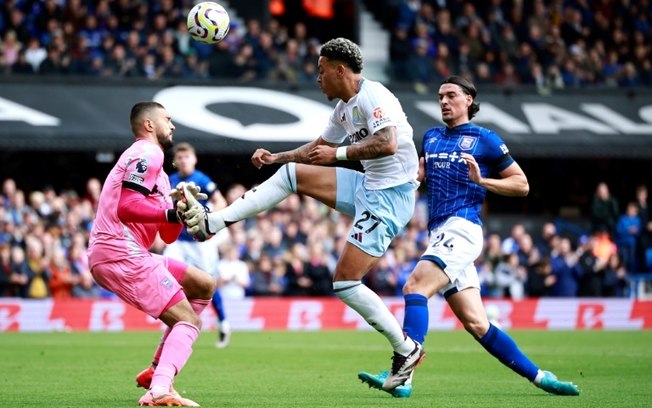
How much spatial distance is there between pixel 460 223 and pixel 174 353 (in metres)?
2.64

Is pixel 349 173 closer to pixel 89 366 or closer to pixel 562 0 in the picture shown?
pixel 89 366

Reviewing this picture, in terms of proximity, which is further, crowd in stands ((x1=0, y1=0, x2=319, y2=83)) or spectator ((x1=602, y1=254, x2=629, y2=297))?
spectator ((x1=602, y1=254, x2=629, y2=297))

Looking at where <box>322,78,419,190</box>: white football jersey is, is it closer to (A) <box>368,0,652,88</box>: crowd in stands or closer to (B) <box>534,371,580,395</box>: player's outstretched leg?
(B) <box>534,371,580,395</box>: player's outstretched leg

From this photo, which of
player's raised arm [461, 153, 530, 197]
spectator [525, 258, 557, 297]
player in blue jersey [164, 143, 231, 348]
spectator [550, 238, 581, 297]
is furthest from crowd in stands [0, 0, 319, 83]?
player's raised arm [461, 153, 530, 197]

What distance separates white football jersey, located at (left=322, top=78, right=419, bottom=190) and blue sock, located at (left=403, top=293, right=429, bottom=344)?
3.03ft

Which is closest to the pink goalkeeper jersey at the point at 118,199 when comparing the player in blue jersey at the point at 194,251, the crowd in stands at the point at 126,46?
the player in blue jersey at the point at 194,251

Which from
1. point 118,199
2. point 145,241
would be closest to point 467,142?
point 145,241

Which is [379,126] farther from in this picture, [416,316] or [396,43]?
[396,43]

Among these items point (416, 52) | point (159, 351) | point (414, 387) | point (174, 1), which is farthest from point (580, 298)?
point (159, 351)

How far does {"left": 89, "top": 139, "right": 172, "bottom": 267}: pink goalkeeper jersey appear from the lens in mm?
8711

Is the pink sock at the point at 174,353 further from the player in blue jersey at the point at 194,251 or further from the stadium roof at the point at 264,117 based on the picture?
the stadium roof at the point at 264,117

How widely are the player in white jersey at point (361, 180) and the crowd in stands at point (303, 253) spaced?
36.2 ft

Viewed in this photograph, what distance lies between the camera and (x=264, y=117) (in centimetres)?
2458

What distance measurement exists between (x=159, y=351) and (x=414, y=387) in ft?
7.74
